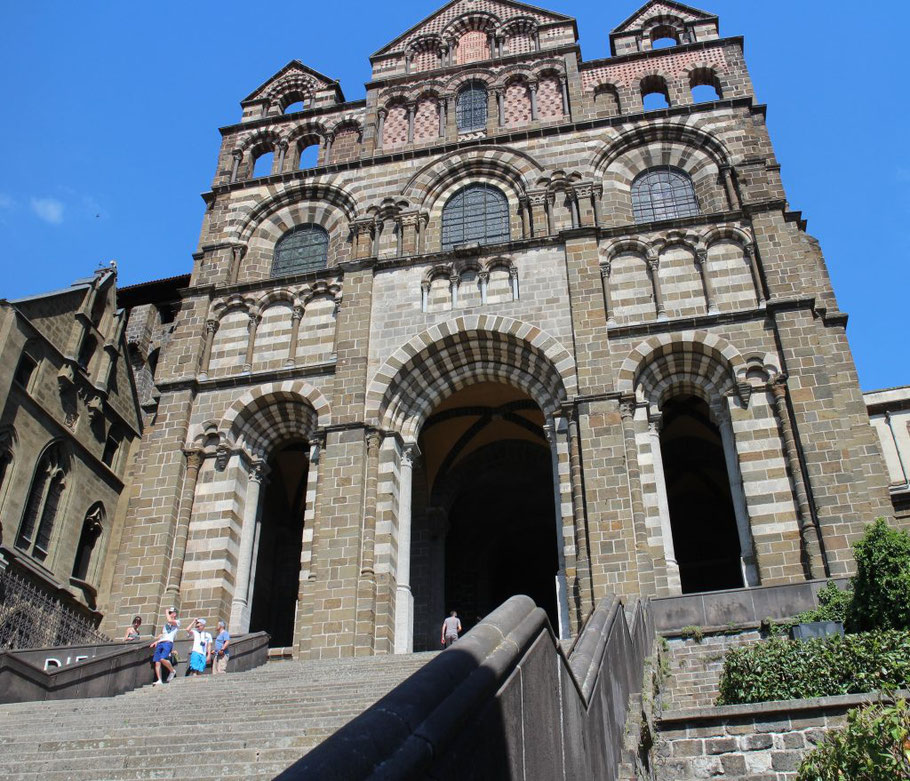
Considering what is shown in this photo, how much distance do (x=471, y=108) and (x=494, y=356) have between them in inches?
368

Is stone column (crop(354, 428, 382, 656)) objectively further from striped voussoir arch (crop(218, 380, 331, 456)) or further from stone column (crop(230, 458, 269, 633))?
stone column (crop(230, 458, 269, 633))

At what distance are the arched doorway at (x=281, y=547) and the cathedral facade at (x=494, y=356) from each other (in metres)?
0.09

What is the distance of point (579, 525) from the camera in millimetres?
17172

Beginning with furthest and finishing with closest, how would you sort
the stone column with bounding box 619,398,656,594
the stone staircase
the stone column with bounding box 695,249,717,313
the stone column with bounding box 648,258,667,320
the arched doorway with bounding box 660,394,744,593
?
the arched doorway with bounding box 660,394,744,593
the stone column with bounding box 648,258,667,320
the stone column with bounding box 695,249,717,313
the stone column with bounding box 619,398,656,594
the stone staircase

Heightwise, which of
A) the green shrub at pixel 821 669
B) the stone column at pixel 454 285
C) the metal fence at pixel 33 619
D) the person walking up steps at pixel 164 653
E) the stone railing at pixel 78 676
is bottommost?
the green shrub at pixel 821 669

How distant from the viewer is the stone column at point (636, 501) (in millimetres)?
16391

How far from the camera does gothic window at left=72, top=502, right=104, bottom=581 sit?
22.5 metres

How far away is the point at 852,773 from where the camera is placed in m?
7.77

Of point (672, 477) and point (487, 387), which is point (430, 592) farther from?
point (672, 477)

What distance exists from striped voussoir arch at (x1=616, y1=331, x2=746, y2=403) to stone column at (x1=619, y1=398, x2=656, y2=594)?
602mm

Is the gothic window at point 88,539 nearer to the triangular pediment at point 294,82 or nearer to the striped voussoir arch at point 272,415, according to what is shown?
the striped voussoir arch at point 272,415

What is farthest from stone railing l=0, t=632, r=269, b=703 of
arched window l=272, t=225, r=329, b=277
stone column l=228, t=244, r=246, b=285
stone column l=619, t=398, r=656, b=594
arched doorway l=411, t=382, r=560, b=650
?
arched window l=272, t=225, r=329, b=277

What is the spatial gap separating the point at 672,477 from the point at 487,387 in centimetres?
716

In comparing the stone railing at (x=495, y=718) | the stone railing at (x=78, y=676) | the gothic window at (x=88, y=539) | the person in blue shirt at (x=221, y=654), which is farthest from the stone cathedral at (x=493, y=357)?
the stone railing at (x=495, y=718)
